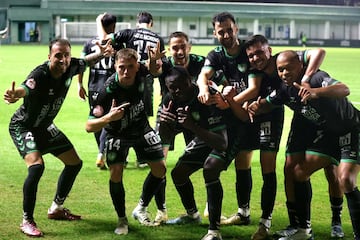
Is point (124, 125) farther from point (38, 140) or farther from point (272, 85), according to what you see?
point (272, 85)

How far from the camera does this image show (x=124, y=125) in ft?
23.2

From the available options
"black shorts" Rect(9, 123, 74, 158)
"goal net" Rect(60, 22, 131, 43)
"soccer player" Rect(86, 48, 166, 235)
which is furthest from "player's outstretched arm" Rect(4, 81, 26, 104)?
"goal net" Rect(60, 22, 131, 43)

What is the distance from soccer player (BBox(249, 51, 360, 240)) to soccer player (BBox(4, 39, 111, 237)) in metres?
2.24

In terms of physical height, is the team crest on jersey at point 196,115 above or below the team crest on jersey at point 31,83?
below

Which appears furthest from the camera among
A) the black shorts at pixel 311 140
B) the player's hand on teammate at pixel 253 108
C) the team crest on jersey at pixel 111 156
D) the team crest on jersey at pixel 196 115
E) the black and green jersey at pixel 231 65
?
the black and green jersey at pixel 231 65

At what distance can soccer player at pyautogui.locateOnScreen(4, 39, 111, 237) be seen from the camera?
23.5ft

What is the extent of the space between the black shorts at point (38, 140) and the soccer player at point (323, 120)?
7.79 feet

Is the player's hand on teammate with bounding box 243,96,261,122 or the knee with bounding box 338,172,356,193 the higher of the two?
the player's hand on teammate with bounding box 243,96,261,122

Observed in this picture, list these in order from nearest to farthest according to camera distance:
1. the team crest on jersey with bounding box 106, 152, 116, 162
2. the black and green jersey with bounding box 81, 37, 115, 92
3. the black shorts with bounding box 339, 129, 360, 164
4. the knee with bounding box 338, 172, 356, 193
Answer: the knee with bounding box 338, 172, 356, 193 → the black shorts with bounding box 339, 129, 360, 164 → the team crest on jersey with bounding box 106, 152, 116, 162 → the black and green jersey with bounding box 81, 37, 115, 92

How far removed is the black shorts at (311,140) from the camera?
666cm

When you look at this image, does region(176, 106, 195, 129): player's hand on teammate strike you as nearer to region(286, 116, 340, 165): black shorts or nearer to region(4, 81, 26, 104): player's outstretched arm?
region(286, 116, 340, 165): black shorts

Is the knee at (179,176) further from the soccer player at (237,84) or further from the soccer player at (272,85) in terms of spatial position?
the soccer player at (272,85)

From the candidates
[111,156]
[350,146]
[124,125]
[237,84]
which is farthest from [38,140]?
[350,146]

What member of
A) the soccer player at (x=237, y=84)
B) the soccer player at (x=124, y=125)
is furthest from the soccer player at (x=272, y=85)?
the soccer player at (x=124, y=125)
